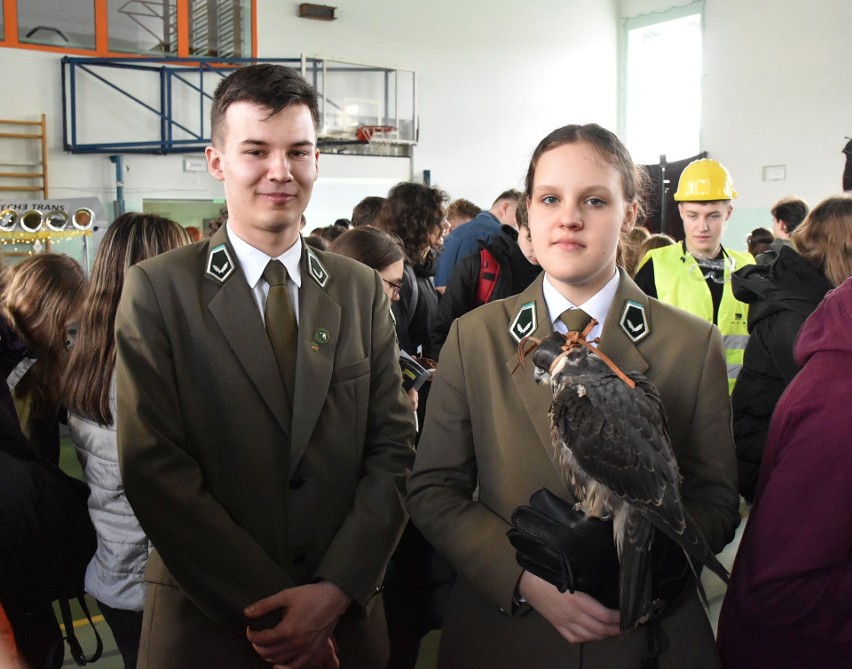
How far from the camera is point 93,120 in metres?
10.3

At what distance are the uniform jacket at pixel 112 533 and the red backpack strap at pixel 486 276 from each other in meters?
1.83

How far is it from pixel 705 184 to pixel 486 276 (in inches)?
43.3

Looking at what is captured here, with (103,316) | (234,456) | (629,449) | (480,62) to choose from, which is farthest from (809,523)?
(480,62)

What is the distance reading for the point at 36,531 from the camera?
5.33 feet

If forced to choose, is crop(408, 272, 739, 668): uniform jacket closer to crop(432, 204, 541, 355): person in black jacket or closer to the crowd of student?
the crowd of student

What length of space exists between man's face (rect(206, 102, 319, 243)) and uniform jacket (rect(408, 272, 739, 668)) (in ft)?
1.40

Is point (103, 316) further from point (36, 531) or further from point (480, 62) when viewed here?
point (480, 62)

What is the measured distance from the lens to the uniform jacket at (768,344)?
2.29m

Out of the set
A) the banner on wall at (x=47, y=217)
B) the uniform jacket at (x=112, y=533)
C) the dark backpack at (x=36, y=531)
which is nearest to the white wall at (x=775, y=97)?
the banner on wall at (x=47, y=217)

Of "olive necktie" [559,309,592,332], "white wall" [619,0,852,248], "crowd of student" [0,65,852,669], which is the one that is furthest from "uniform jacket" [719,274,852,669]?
"white wall" [619,0,852,248]

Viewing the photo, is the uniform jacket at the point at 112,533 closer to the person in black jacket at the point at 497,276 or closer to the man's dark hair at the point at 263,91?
the man's dark hair at the point at 263,91

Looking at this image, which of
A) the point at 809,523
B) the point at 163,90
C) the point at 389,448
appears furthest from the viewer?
the point at 163,90

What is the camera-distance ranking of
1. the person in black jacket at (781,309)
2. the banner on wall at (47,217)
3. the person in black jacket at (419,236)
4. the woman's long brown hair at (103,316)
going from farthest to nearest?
the banner on wall at (47,217), the person in black jacket at (419,236), the person in black jacket at (781,309), the woman's long brown hair at (103,316)

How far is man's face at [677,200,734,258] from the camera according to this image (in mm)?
3342
